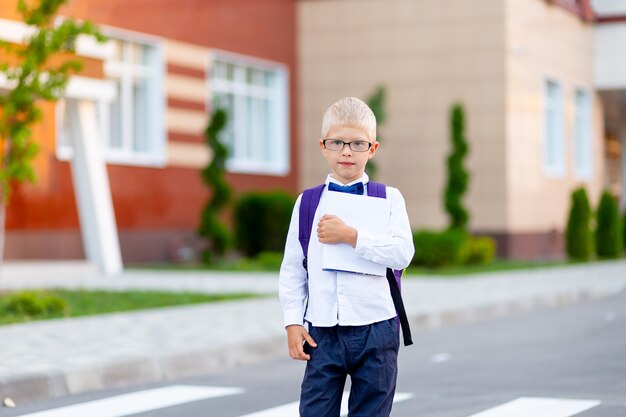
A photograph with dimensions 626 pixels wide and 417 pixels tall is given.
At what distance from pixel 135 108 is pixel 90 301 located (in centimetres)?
993

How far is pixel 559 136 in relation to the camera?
30.7 meters

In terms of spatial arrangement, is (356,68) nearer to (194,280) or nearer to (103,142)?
(103,142)

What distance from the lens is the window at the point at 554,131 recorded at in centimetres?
3041

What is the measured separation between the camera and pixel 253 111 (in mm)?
27844

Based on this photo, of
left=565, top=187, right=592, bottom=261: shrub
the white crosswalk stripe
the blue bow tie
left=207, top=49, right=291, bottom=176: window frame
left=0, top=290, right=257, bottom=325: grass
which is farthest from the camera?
left=207, top=49, right=291, bottom=176: window frame

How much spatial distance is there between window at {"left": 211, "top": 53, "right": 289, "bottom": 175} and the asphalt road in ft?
48.3


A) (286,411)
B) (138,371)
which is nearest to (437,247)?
(138,371)

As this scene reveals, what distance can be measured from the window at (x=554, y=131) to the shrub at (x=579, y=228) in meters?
4.81

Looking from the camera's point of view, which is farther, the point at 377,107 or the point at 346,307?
the point at 377,107

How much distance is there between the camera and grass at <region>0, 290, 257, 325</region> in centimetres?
1340

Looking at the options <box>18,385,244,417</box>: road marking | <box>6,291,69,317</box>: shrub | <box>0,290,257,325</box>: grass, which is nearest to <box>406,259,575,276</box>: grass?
<box>0,290,257,325</box>: grass

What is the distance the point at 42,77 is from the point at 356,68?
526 inches

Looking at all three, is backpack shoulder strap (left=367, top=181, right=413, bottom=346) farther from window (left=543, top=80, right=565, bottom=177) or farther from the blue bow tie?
window (left=543, top=80, right=565, bottom=177)

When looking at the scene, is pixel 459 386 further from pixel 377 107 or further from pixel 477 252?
pixel 377 107
